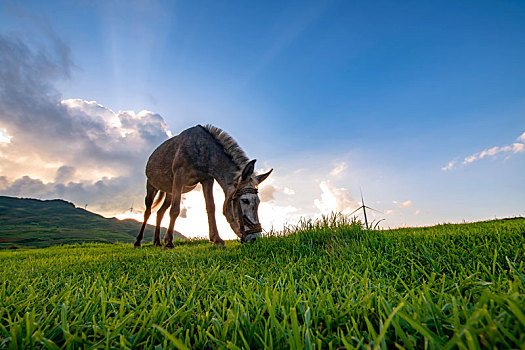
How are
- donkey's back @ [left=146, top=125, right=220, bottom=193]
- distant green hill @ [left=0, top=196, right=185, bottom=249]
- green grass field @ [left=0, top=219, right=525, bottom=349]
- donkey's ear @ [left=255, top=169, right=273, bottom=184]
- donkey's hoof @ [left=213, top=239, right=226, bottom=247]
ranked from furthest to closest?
distant green hill @ [left=0, top=196, right=185, bottom=249] → donkey's back @ [left=146, top=125, right=220, bottom=193] → donkey's ear @ [left=255, top=169, right=273, bottom=184] → donkey's hoof @ [left=213, top=239, right=226, bottom=247] → green grass field @ [left=0, top=219, right=525, bottom=349]

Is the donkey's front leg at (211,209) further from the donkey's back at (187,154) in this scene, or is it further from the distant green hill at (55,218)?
the distant green hill at (55,218)

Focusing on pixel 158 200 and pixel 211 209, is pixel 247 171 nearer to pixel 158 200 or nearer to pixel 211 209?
pixel 211 209

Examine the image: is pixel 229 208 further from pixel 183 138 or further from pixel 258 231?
pixel 183 138

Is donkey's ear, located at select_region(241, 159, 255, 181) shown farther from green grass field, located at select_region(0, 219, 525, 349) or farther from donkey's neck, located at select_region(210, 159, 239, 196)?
green grass field, located at select_region(0, 219, 525, 349)

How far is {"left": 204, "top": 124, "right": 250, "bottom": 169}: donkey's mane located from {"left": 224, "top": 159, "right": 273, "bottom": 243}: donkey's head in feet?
2.01

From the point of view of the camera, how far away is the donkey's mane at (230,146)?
6922mm

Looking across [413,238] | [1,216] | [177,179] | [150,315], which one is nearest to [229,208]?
[177,179]

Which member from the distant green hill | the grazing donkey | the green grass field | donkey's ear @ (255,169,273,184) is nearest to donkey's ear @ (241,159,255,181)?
the grazing donkey

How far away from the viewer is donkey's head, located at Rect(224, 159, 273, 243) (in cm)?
585

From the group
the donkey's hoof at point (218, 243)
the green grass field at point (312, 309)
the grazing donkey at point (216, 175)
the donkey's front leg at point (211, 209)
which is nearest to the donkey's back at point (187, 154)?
the grazing donkey at point (216, 175)

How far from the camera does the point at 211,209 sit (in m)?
7.27

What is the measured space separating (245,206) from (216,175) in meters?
1.59

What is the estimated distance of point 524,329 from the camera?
2.67ft

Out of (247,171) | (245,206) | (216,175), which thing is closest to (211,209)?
(216,175)
